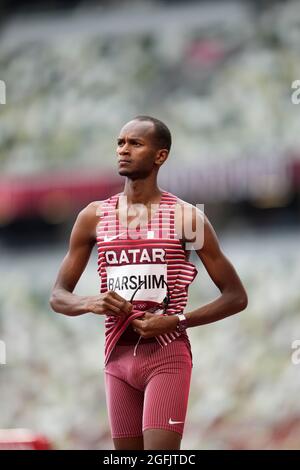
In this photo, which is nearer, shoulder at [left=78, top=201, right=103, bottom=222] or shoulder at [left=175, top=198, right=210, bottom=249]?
shoulder at [left=175, top=198, right=210, bottom=249]

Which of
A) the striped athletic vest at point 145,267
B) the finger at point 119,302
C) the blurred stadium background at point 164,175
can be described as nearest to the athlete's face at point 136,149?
the striped athletic vest at point 145,267

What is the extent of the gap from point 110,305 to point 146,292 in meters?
0.20

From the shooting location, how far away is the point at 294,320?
809 cm

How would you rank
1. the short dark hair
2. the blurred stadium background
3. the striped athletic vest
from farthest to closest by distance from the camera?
the blurred stadium background < the short dark hair < the striped athletic vest

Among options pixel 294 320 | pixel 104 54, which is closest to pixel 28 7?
pixel 104 54

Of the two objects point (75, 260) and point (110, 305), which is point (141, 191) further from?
point (110, 305)

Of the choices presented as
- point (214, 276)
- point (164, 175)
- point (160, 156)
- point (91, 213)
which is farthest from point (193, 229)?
point (164, 175)

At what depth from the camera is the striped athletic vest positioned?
146 inches

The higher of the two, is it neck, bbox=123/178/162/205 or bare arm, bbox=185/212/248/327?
neck, bbox=123/178/162/205

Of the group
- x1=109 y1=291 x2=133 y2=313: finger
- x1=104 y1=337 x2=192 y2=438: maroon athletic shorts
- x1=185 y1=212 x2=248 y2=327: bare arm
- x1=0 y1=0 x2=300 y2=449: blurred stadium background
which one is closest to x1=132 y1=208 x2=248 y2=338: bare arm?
x1=185 y1=212 x2=248 y2=327: bare arm

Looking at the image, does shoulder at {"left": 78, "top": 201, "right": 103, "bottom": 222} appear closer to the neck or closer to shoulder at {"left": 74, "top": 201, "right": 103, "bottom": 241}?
shoulder at {"left": 74, "top": 201, "right": 103, "bottom": 241}

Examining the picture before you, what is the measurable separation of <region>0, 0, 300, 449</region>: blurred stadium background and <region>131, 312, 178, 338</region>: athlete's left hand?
447 centimetres

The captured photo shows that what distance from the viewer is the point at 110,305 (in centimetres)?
356

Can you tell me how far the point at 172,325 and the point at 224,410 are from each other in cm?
462
